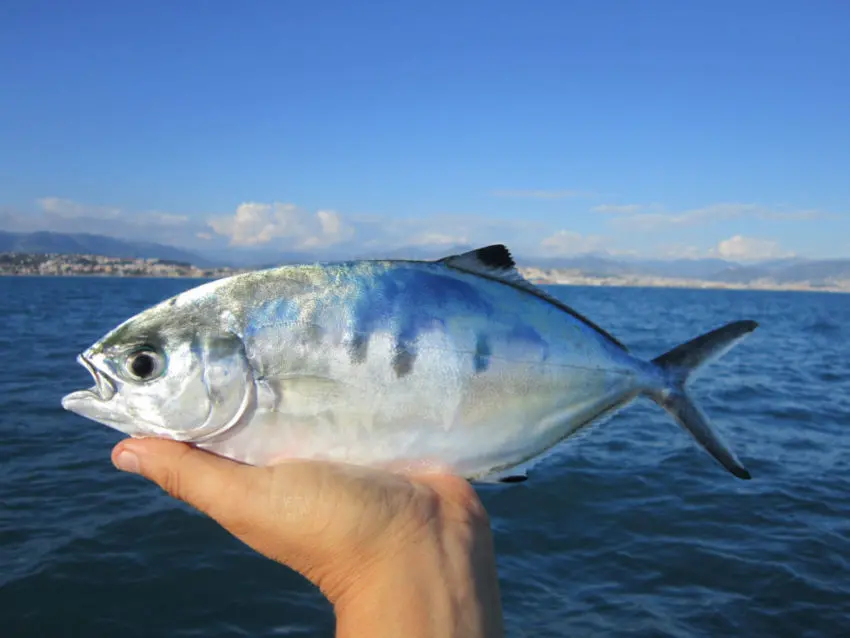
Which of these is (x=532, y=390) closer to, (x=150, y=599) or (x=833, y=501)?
(x=150, y=599)

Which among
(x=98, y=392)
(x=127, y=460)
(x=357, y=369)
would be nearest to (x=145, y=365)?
(x=98, y=392)

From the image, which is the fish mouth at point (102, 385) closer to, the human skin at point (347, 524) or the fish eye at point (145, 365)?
the fish eye at point (145, 365)

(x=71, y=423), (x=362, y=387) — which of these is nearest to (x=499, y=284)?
(x=362, y=387)

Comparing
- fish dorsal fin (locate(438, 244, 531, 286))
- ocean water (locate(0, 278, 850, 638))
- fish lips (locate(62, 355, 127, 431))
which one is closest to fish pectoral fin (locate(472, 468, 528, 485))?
fish dorsal fin (locate(438, 244, 531, 286))

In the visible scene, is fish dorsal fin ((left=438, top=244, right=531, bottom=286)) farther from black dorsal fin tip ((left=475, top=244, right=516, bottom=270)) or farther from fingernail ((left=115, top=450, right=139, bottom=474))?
fingernail ((left=115, top=450, right=139, bottom=474))

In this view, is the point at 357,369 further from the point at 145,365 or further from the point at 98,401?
the point at 98,401

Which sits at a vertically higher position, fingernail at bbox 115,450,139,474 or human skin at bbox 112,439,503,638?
fingernail at bbox 115,450,139,474
